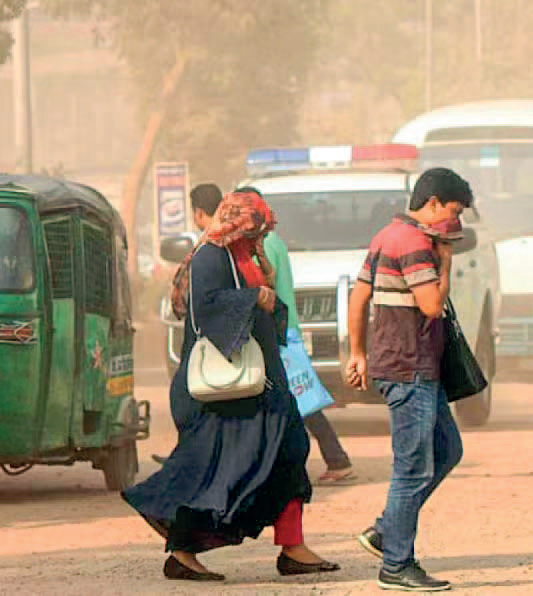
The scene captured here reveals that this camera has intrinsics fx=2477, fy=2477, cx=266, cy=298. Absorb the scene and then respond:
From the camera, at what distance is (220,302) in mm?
10047

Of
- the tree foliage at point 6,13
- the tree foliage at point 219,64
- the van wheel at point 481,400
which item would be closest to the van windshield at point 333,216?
the van wheel at point 481,400

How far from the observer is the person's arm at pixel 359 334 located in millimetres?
9812

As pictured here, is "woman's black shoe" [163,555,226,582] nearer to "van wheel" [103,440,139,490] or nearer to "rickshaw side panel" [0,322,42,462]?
"rickshaw side panel" [0,322,42,462]

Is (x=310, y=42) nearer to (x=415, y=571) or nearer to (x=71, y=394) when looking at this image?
(x=71, y=394)

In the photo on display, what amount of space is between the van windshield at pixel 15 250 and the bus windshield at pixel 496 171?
512 inches

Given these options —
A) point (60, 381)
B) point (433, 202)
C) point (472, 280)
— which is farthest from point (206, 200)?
point (472, 280)

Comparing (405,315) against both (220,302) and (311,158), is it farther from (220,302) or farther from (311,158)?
(311,158)

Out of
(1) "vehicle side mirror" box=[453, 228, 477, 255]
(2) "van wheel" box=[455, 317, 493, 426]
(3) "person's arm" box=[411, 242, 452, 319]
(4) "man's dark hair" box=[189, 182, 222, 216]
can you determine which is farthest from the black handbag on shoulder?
(2) "van wheel" box=[455, 317, 493, 426]

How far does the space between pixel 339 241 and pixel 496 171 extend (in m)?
7.79

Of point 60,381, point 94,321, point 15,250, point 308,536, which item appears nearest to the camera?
point 308,536

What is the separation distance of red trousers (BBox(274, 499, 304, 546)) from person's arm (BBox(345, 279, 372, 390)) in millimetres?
618

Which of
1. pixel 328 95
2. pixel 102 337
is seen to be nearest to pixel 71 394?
pixel 102 337

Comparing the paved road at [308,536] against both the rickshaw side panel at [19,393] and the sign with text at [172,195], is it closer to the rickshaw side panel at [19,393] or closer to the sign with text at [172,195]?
the rickshaw side panel at [19,393]

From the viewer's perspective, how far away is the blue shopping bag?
1454cm
